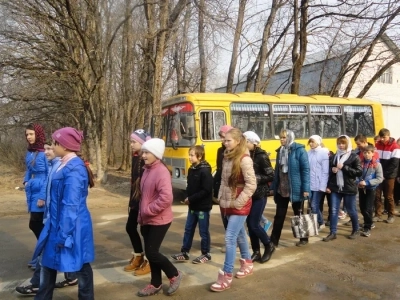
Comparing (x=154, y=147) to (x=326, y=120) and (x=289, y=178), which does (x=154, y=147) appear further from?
(x=326, y=120)

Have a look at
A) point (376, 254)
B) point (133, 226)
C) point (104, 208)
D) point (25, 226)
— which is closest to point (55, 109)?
point (104, 208)

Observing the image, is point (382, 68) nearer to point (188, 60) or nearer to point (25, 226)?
point (188, 60)

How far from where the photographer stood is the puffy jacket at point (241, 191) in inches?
169

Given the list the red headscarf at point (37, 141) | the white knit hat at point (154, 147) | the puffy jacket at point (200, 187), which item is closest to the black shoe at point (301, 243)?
the puffy jacket at point (200, 187)

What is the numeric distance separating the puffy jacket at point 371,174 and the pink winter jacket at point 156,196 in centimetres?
442

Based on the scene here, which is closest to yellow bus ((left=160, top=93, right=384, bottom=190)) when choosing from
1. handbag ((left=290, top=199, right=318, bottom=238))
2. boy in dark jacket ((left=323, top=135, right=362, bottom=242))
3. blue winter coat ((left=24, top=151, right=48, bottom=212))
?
boy in dark jacket ((left=323, top=135, right=362, bottom=242))

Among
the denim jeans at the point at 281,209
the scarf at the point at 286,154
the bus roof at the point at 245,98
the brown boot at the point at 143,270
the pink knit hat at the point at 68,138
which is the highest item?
the bus roof at the point at 245,98

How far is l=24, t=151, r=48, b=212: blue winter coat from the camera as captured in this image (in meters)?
4.64

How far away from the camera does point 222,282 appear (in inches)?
172

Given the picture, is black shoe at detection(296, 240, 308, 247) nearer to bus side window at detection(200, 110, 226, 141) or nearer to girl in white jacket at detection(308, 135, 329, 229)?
girl in white jacket at detection(308, 135, 329, 229)

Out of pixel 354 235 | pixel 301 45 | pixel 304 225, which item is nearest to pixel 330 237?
pixel 354 235

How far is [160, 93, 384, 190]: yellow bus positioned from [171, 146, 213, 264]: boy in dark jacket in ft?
16.7

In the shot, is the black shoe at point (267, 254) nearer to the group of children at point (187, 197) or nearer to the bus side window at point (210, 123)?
A: the group of children at point (187, 197)

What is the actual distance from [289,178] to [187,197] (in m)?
1.54
